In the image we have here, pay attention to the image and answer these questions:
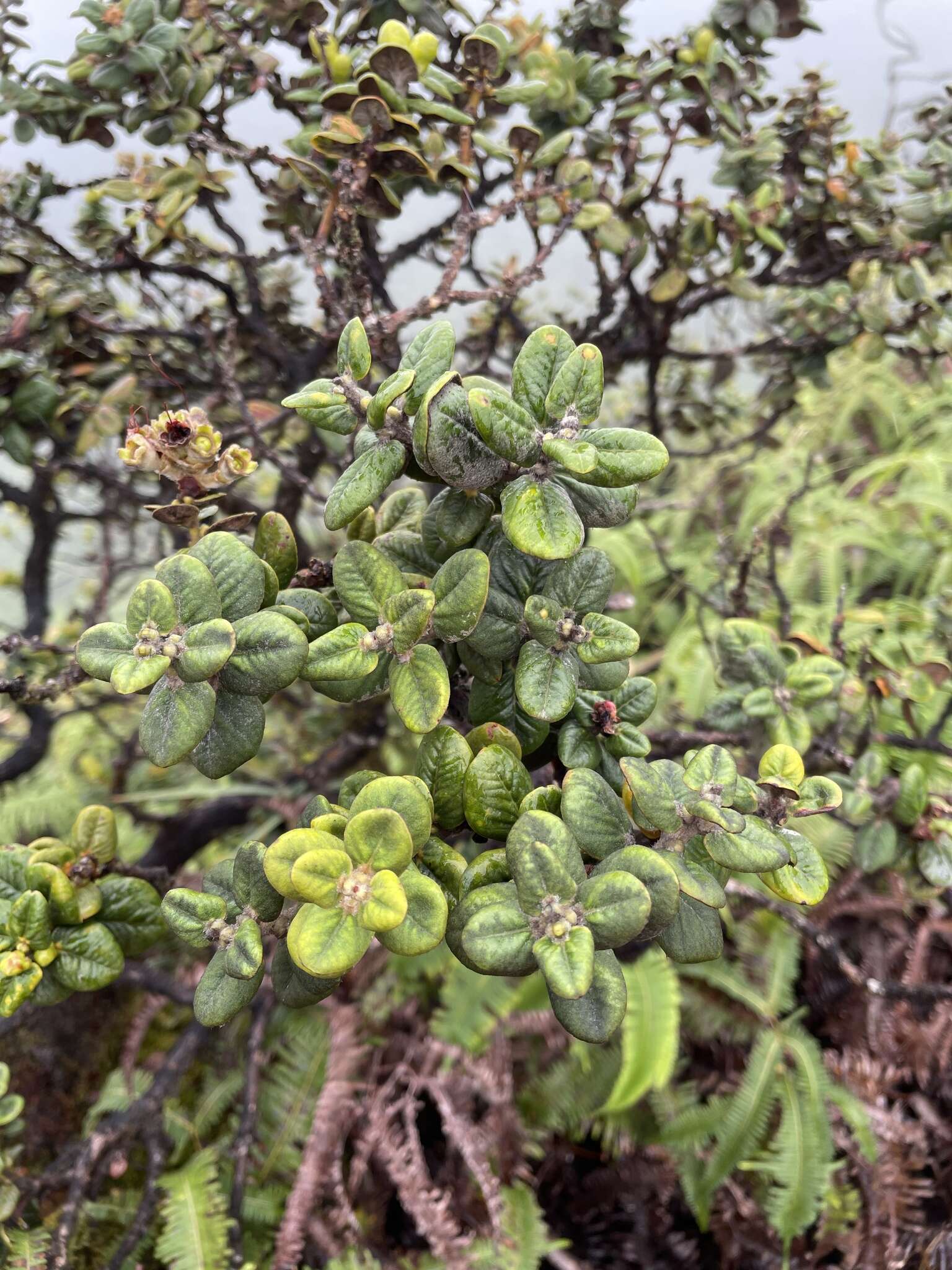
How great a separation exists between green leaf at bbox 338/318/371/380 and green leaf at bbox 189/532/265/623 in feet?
0.53

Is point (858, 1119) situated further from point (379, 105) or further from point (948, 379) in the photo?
point (948, 379)

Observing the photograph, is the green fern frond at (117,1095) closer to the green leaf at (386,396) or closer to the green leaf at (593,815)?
the green leaf at (593,815)

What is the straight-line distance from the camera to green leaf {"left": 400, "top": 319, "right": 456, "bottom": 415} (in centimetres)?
55

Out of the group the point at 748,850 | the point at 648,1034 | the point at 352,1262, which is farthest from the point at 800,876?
the point at 352,1262

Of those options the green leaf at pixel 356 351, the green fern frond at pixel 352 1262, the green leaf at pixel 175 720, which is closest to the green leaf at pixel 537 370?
the green leaf at pixel 356 351

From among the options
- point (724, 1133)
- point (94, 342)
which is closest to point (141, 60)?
point (94, 342)

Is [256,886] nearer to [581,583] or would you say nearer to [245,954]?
[245,954]

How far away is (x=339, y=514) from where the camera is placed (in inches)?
20.7

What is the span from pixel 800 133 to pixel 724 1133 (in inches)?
71.6

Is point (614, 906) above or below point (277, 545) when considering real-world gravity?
below

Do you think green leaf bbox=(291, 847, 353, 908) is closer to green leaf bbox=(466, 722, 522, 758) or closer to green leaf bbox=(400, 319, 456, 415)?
green leaf bbox=(466, 722, 522, 758)

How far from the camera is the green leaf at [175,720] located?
0.49m

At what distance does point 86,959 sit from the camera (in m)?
0.67

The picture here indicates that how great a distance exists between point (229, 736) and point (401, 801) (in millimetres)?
151
